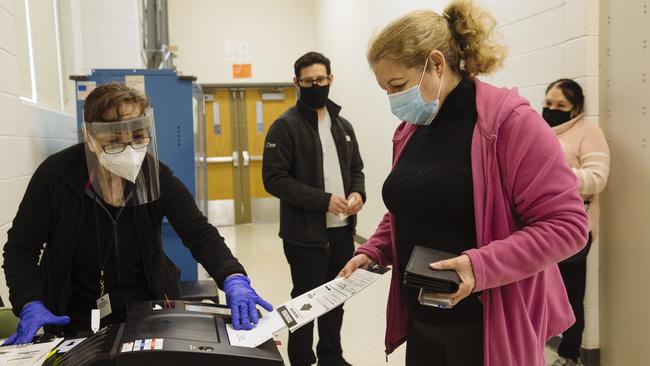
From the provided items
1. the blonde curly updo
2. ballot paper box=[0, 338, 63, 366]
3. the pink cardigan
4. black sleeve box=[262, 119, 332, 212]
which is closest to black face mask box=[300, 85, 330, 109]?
black sleeve box=[262, 119, 332, 212]

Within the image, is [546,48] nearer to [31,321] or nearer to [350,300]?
[350,300]

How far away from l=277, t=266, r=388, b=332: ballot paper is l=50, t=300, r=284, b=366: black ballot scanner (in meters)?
0.11

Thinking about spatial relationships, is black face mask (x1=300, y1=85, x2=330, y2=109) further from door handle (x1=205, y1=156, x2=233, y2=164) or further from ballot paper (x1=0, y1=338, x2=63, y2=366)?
door handle (x1=205, y1=156, x2=233, y2=164)

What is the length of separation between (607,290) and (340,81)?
4.43 metres

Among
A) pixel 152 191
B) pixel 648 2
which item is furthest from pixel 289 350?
pixel 648 2

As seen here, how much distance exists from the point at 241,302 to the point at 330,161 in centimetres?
137

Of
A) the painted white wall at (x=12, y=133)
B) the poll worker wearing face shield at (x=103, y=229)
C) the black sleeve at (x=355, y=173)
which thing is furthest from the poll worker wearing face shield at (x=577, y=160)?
the painted white wall at (x=12, y=133)

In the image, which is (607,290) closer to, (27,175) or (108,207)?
(108,207)

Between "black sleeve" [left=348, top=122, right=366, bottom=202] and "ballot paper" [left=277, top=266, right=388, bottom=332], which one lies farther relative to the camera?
"black sleeve" [left=348, top=122, right=366, bottom=202]

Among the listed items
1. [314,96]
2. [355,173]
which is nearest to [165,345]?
[314,96]

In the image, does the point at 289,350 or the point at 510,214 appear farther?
the point at 289,350

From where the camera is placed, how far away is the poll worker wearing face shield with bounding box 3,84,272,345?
143 cm

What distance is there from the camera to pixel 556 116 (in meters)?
2.50

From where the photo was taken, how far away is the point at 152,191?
154 centimetres
